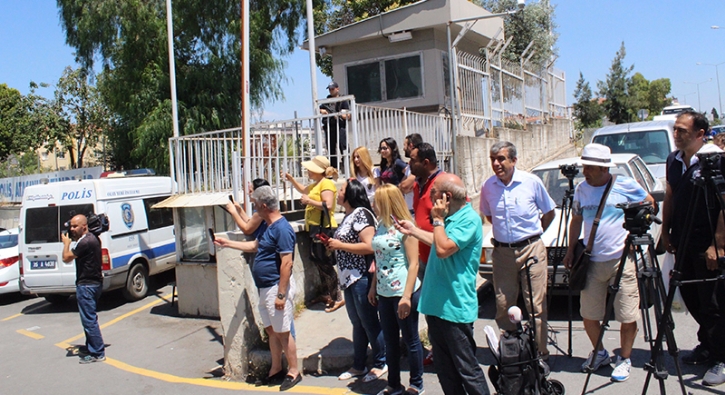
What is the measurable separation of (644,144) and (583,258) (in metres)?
7.34

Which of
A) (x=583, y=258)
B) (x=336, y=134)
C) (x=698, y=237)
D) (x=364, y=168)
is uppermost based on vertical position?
(x=336, y=134)

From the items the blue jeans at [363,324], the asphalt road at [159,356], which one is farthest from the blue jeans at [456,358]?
the blue jeans at [363,324]

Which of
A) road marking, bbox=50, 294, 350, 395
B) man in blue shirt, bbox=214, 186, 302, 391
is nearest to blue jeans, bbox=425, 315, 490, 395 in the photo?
road marking, bbox=50, 294, 350, 395

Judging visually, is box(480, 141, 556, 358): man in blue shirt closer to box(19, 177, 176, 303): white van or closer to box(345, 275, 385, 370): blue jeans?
box(345, 275, 385, 370): blue jeans

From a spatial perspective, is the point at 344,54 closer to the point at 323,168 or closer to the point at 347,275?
the point at 323,168

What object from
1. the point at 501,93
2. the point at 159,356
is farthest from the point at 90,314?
Answer: the point at 501,93

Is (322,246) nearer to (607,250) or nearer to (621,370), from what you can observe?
(607,250)

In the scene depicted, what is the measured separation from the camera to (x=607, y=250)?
176 inches

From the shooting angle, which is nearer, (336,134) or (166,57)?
(336,134)

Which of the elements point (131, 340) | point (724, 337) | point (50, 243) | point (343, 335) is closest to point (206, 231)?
point (131, 340)

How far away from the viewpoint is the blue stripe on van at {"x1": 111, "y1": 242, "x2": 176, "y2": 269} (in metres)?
10.5

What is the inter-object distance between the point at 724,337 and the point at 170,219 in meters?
10.3

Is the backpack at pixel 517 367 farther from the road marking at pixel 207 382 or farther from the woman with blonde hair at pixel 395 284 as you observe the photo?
the road marking at pixel 207 382

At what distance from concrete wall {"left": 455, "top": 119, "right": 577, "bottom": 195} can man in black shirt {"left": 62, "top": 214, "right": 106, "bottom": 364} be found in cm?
684
